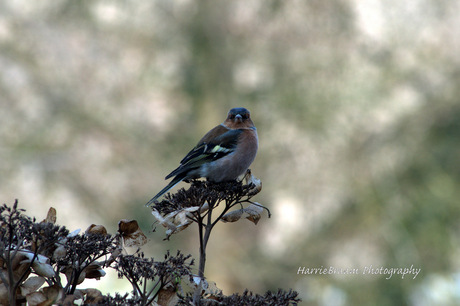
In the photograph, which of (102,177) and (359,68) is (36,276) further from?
(102,177)

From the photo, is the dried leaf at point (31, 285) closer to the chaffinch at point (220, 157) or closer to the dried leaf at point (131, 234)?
the dried leaf at point (131, 234)

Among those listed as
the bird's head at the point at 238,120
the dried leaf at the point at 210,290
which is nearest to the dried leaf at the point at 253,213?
the dried leaf at the point at 210,290

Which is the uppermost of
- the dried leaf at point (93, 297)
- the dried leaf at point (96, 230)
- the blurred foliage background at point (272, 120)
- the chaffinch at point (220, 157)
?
the blurred foliage background at point (272, 120)

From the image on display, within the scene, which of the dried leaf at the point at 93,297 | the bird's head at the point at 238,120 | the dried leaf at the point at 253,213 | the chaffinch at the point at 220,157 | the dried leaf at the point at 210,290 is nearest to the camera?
the dried leaf at the point at 93,297

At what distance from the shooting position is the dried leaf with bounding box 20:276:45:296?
1.53m

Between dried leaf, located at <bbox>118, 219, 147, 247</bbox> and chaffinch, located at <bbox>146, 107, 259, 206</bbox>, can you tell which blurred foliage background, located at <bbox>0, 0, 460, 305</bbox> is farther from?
dried leaf, located at <bbox>118, 219, 147, 247</bbox>

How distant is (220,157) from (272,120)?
682 centimetres

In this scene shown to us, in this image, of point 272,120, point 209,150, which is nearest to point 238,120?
point 209,150

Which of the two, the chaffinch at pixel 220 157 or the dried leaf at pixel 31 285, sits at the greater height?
the chaffinch at pixel 220 157

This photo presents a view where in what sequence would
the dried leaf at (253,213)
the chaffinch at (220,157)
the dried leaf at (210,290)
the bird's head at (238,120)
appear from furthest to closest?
the bird's head at (238,120) < the chaffinch at (220,157) < the dried leaf at (253,213) < the dried leaf at (210,290)

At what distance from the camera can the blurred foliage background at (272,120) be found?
9.81 m

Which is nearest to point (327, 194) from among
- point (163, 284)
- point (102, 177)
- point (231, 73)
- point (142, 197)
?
point (231, 73)

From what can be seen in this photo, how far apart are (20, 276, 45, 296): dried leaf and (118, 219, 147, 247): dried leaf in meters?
0.34

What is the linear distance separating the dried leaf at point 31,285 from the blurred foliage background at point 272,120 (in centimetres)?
714
